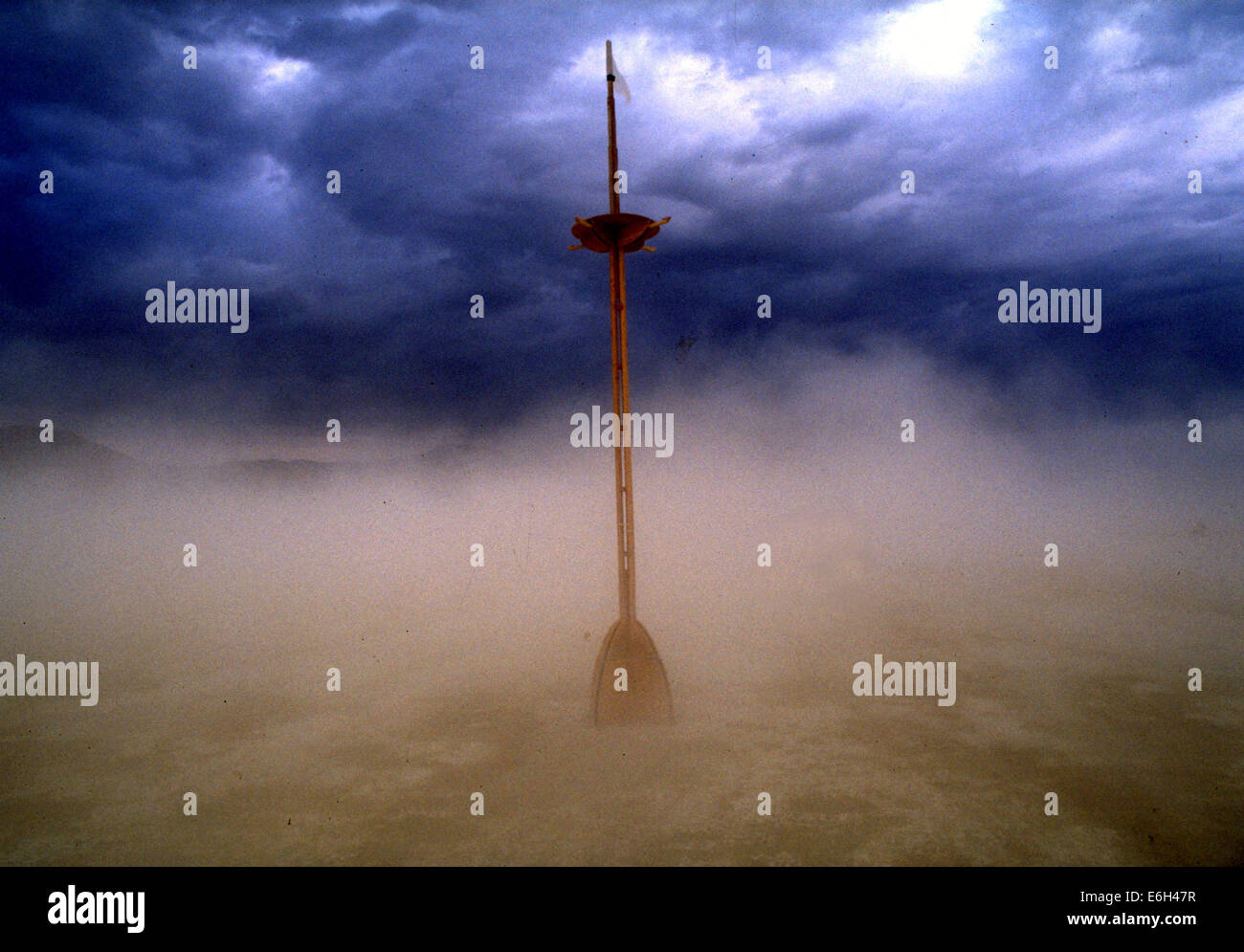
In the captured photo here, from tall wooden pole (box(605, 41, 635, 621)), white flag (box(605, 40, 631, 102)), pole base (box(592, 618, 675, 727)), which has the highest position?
Answer: white flag (box(605, 40, 631, 102))

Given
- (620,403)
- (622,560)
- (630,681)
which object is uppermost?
(620,403)

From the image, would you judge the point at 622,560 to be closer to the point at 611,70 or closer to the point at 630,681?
the point at 630,681

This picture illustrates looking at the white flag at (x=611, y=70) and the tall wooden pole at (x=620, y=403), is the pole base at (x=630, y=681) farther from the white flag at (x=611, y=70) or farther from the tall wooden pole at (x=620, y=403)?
the white flag at (x=611, y=70)

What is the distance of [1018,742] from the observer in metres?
8.67

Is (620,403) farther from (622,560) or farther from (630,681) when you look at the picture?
(630,681)

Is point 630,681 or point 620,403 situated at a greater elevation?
point 620,403

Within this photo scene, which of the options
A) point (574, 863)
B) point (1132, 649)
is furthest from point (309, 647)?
point (1132, 649)

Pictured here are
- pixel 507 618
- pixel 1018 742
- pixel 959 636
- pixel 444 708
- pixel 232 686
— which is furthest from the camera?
pixel 507 618

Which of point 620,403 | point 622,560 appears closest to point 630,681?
point 622,560

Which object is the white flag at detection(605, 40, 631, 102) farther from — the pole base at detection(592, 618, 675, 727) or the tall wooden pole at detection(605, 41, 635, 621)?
the pole base at detection(592, 618, 675, 727)

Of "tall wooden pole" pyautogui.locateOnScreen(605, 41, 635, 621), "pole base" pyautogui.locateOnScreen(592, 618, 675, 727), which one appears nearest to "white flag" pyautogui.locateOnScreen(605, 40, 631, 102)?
"tall wooden pole" pyautogui.locateOnScreen(605, 41, 635, 621)
